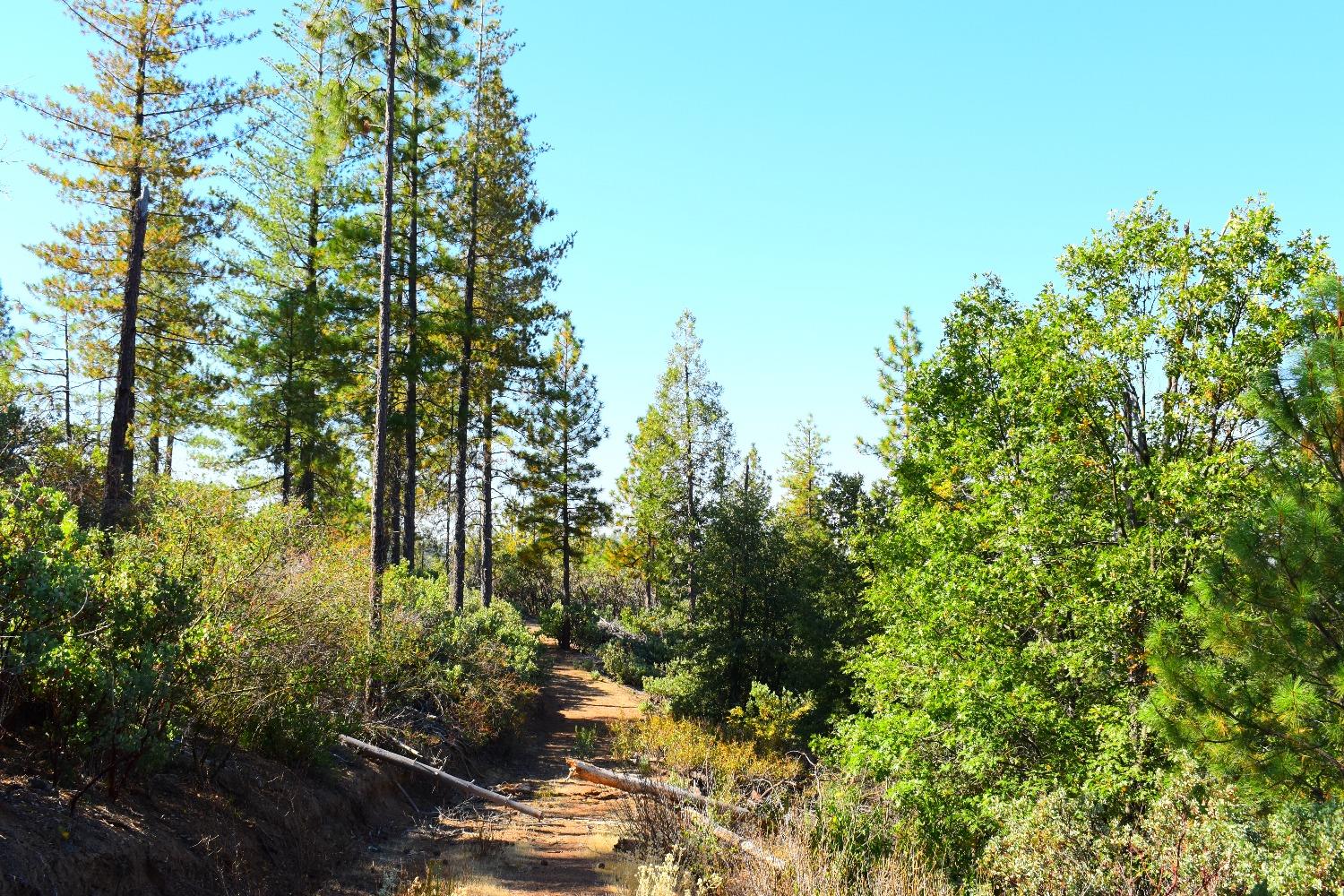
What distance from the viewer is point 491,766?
47.2 feet

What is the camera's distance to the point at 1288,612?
6781 millimetres

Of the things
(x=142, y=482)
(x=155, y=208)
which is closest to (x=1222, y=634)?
(x=142, y=482)

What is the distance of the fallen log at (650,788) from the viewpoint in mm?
9141

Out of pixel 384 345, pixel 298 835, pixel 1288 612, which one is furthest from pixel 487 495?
pixel 1288 612

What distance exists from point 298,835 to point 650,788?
4.10m

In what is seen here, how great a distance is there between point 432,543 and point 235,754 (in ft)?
146

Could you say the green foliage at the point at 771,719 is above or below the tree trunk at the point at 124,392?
below

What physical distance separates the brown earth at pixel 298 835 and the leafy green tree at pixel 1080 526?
4.52 m

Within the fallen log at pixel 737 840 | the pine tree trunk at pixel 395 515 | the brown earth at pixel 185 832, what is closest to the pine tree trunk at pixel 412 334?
the pine tree trunk at pixel 395 515

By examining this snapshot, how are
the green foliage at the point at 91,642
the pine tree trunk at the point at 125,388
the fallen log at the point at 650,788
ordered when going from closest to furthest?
the green foliage at the point at 91,642
the fallen log at the point at 650,788
the pine tree trunk at the point at 125,388

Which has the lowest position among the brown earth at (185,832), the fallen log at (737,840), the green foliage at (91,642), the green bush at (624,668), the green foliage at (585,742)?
the green foliage at (585,742)

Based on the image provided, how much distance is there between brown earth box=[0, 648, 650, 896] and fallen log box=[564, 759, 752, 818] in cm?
Result: 59

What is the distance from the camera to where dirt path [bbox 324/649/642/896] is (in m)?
→ 8.49

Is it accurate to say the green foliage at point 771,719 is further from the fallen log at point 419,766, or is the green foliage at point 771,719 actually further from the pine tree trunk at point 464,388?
the pine tree trunk at point 464,388
